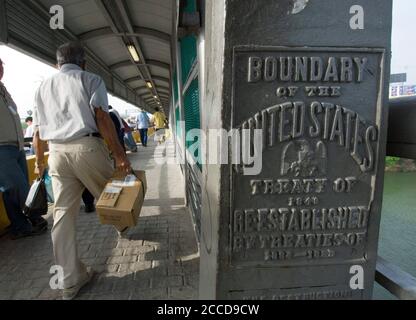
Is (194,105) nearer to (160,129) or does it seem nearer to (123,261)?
(123,261)

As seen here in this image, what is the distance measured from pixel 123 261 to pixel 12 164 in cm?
181

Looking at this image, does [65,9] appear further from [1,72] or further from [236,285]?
[236,285]

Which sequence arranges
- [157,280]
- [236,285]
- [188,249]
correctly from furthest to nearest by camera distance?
[188,249] < [157,280] < [236,285]

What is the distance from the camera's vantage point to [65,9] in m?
5.07

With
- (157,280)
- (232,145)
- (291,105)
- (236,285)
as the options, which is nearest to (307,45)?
(291,105)

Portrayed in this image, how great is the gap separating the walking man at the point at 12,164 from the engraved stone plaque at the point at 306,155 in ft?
10.9

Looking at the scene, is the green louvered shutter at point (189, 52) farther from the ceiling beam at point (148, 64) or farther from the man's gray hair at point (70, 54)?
the ceiling beam at point (148, 64)

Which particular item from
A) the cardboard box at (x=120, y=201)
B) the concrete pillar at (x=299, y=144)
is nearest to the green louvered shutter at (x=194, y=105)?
the cardboard box at (x=120, y=201)

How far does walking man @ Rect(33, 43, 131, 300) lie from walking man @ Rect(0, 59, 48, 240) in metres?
1.23

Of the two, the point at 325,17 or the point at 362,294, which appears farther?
the point at 362,294

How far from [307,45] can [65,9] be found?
5.04 meters

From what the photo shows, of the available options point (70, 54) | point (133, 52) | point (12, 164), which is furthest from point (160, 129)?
point (70, 54)

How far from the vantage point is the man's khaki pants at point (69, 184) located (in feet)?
8.65

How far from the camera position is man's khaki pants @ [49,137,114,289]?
104 inches
